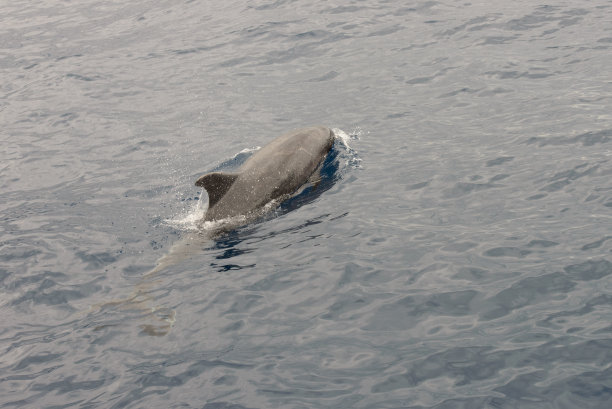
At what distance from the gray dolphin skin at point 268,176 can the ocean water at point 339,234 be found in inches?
23.6

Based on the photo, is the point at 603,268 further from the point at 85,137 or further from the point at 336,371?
the point at 85,137

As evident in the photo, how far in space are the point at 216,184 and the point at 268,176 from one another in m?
1.31

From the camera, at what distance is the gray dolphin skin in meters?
12.9

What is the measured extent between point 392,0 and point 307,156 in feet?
60.4

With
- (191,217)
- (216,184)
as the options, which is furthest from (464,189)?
(191,217)

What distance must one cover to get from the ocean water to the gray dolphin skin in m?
Result: 0.60

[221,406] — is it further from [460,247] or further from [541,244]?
[541,244]

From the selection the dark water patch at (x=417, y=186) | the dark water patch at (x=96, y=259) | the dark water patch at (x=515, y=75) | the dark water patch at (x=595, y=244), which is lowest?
the dark water patch at (x=595, y=244)

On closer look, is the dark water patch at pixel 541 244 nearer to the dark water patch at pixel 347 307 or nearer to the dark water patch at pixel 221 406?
the dark water patch at pixel 347 307

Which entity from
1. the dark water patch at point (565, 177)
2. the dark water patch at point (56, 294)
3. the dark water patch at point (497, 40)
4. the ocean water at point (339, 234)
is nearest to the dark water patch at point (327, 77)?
the ocean water at point (339, 234)

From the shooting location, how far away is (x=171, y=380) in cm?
857

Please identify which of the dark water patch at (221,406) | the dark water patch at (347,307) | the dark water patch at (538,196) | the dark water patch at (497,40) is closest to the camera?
the dark water patch at (221,406)

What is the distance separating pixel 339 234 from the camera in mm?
11938

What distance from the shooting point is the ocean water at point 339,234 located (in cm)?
837
